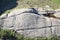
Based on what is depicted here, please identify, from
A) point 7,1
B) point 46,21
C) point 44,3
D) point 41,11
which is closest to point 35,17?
point 46,21

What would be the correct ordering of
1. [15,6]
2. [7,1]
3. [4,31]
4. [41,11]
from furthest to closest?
[7,1], [15,6], [41,11], [4,31]

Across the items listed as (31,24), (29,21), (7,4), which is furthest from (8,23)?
(7,4)

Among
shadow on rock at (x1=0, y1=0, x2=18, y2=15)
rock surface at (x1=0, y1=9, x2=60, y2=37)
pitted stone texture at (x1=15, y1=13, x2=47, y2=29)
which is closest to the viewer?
rock surface at (x1=0, y1=9, x2=60, y2=37)

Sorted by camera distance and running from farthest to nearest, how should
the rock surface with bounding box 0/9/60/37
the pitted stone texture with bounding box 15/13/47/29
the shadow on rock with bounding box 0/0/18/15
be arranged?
the shadow on rock with bounding box 0/0/18/15, the pitted stone texture with bounding box 15/13/47/29, the rock surface with bounding box 0/9/60/37

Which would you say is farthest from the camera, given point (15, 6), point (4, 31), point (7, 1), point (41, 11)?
point (7, 1)

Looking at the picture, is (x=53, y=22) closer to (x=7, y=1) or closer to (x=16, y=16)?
(x=16, y=16)

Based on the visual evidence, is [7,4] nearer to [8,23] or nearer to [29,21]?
[8,23]

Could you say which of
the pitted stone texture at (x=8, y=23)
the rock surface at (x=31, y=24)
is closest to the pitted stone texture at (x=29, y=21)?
the rock surface at (x=31, y=24)

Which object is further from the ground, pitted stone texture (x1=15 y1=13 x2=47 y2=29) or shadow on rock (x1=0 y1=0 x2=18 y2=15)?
shadow on rock (x1=0 y1=0 x2=18 y2=15)

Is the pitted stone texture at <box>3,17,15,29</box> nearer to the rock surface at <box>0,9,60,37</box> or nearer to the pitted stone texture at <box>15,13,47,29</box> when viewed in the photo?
the rock surface at <box>0,9,60,37</box>

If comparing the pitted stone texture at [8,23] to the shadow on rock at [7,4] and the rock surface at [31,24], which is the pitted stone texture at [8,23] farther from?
the shadow on rock at [7,4]

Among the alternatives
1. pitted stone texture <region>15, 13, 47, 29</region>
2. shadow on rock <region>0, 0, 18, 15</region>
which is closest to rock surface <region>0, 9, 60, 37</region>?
pitted stone texture <region>15, 13, 47, 29</region>
